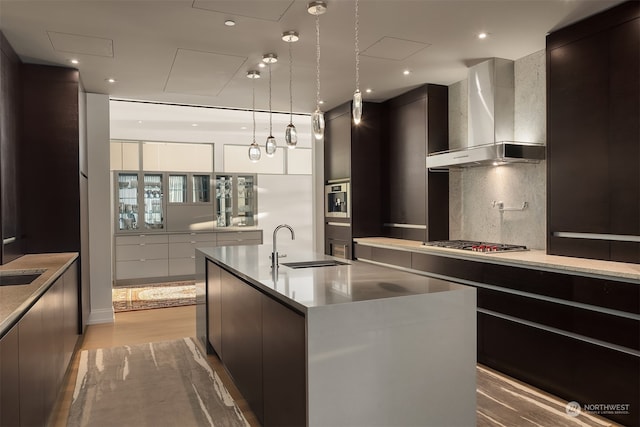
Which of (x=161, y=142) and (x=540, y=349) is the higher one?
(x=161, y=142)

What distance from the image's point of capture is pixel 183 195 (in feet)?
25.1

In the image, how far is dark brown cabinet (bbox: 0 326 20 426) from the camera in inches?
63.2

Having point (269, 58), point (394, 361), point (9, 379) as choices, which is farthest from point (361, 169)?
point (9, 379)

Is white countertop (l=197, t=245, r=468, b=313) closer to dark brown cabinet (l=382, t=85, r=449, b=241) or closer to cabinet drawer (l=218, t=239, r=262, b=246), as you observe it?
dark brown cabinet (l=382, t=85, r=449, b=241)

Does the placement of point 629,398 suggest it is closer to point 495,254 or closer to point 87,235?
point 495,254

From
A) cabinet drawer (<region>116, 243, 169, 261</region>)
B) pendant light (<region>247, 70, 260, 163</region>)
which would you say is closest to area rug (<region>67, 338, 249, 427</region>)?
pendant light (<region>247, 70, 260, 163</region>)

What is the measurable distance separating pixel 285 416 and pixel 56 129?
346cm

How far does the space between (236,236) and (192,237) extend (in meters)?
0.75

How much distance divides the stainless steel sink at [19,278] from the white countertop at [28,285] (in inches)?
0.9

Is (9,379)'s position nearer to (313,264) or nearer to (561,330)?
(313,264)

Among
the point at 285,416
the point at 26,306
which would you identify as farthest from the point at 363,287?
the point at 26,306

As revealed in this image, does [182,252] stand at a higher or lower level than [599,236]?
lower

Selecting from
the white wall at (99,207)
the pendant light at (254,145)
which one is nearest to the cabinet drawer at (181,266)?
the white wall at (99,207)

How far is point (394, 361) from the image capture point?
6.13 ft
